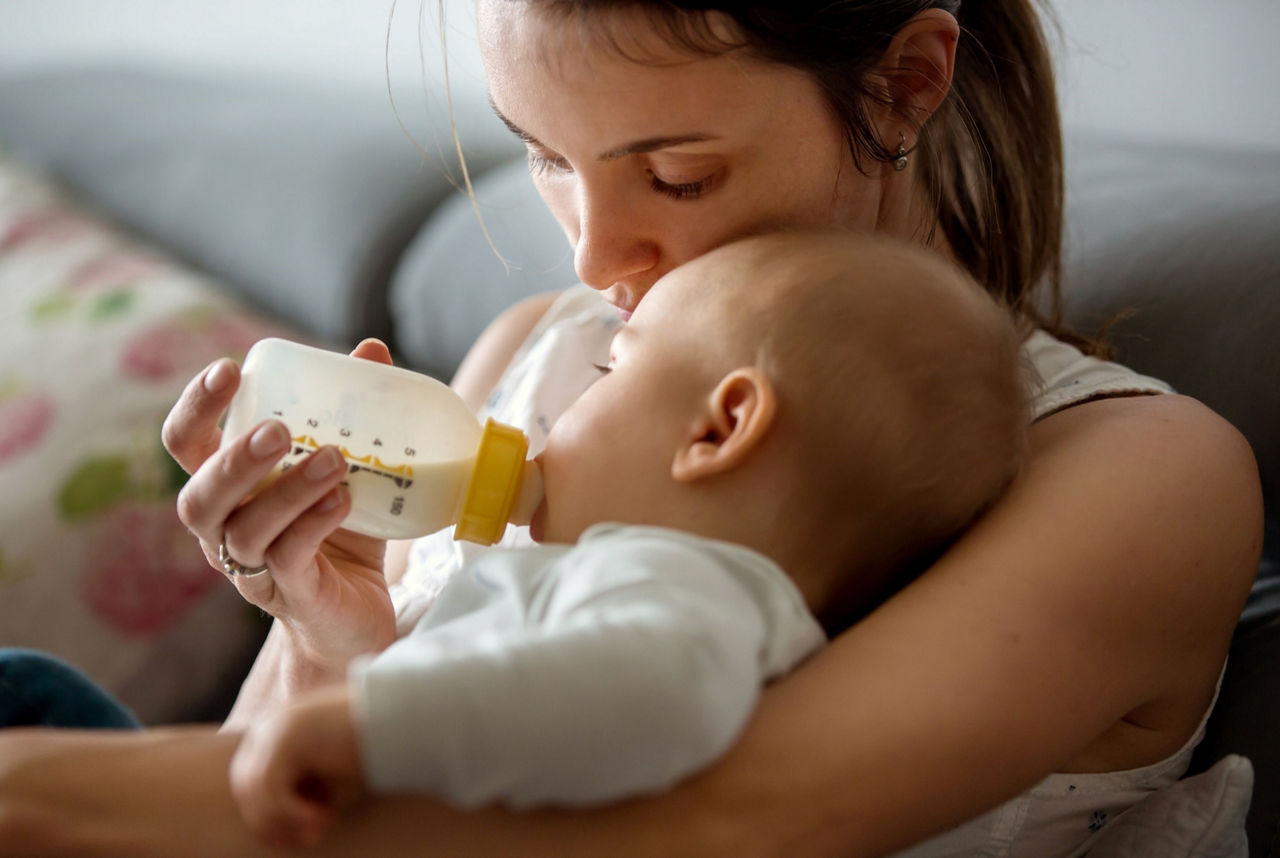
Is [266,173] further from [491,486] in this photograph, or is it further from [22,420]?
[491,486]

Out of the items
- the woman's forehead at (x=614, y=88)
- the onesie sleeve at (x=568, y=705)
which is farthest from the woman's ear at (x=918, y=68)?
the onesie sleeve at (x=568, y=705)

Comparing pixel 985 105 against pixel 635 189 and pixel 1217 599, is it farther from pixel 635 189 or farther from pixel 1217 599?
pixel 1217 599

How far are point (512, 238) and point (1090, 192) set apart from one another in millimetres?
902

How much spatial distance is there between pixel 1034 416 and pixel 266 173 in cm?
169

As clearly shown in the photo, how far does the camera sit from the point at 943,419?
0.80m

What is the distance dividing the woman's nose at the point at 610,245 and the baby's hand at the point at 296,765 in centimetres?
49

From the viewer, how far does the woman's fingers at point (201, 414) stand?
84cm

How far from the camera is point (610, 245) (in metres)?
0.95

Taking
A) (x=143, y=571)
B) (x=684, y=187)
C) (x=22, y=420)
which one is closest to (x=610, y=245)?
(x=684, y=187)

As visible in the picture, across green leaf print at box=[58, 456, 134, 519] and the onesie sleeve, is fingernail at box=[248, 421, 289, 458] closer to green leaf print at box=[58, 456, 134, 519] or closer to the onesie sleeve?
the onesie sleeve

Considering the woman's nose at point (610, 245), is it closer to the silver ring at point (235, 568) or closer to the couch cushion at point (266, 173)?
the silver ring at point (235, 568)

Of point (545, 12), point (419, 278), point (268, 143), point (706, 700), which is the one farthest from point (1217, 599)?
point (268, 143)

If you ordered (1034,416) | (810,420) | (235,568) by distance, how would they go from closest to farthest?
(810,420), (235,568), (1034,416)

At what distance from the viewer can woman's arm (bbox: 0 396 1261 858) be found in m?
0.62
